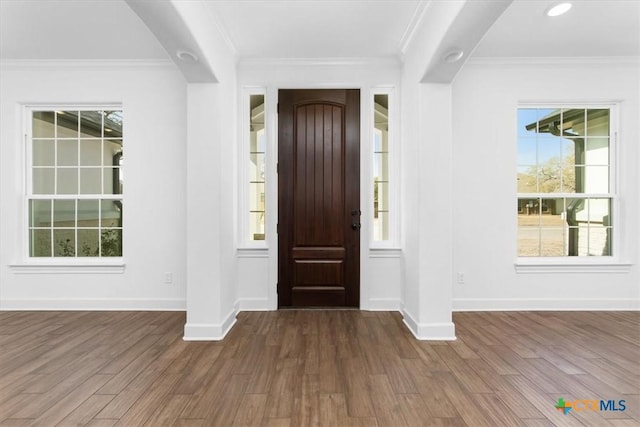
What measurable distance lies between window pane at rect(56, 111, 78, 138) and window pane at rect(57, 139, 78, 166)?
10 centimetres

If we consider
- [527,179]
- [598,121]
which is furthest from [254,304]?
[598,121]

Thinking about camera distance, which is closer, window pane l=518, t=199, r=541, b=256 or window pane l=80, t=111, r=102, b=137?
window pane l=518, t=199, r=541, b=256

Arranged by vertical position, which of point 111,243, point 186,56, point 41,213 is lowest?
point 111,243

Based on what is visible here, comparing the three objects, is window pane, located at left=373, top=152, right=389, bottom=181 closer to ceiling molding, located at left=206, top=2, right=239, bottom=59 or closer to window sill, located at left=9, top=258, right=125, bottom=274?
ceiling molding, located at left=206, top=2, right=239, bottom=59

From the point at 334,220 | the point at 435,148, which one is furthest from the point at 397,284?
the point at 435,148

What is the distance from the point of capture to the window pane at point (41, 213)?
167 inches

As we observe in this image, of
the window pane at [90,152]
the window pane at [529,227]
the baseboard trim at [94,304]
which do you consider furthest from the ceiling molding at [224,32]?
the window pane at [529,227]

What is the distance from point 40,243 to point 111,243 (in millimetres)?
837

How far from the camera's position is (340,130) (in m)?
4.14

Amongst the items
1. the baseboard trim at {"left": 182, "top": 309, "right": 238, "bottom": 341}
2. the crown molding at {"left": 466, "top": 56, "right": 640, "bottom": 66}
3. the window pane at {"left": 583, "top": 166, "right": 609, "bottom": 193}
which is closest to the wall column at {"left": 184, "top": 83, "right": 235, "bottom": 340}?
the baseboard trim at {"left": 182, "top": 309, "right": 238, "bottom": 341}

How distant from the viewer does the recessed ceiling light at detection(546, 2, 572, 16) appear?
9.89 feet

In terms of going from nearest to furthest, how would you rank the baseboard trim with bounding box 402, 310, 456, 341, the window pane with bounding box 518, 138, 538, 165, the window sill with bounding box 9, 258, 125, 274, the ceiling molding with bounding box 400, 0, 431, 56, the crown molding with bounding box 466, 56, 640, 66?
the ceiling molding with bounding box 400, 0, 431, 56, the baseboard trim with bounding box 402, 310, 456, 341, the crown molding with bounding box 466, 56, 640, 66, the window sill with bounding box 9, 258, 125, 274, the window pane with bounding box 518, 138, 538, 165

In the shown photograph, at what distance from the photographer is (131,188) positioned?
4.09 m

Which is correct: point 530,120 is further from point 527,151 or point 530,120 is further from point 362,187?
point 362,187
